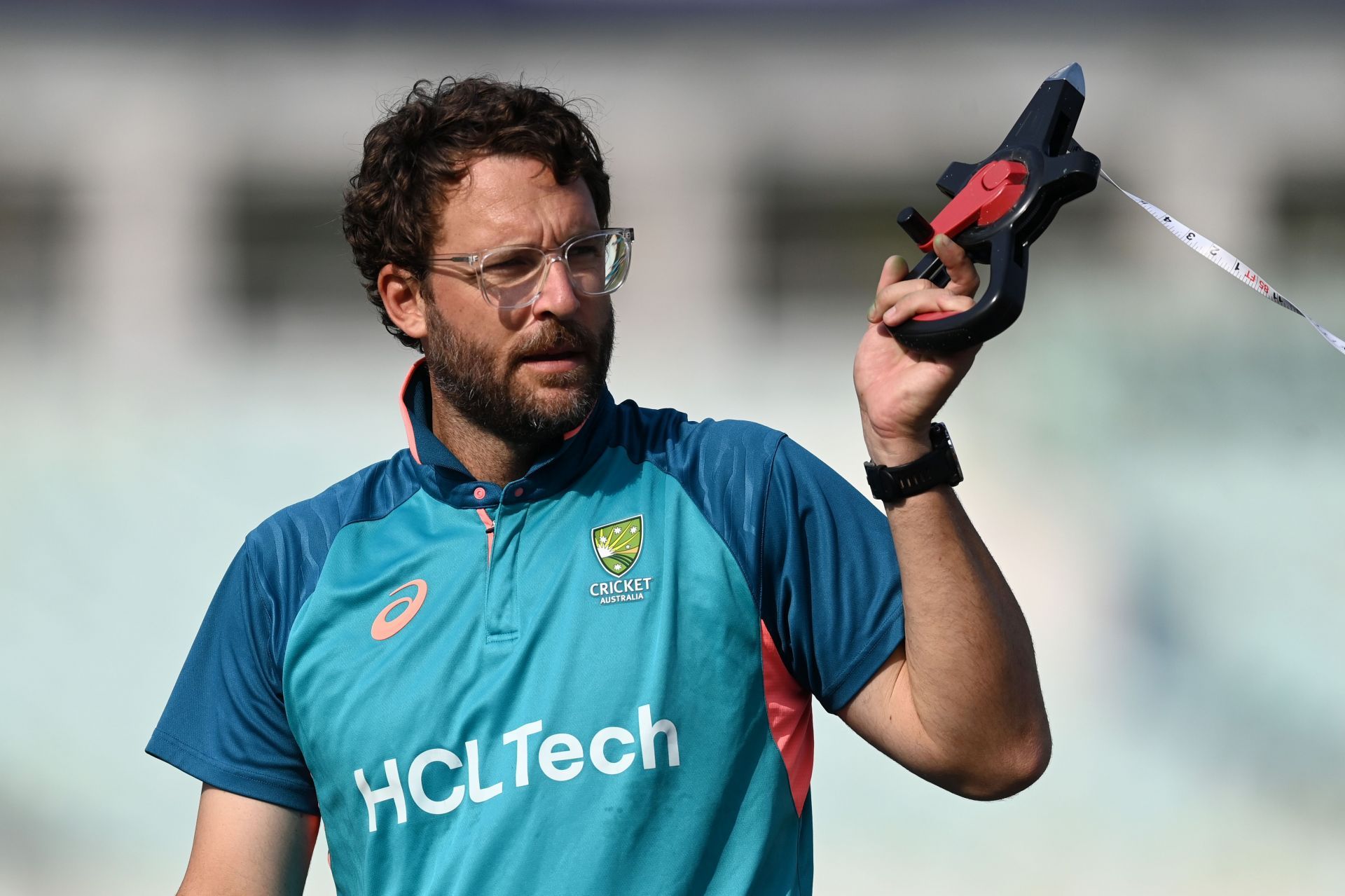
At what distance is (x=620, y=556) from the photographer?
1796mm

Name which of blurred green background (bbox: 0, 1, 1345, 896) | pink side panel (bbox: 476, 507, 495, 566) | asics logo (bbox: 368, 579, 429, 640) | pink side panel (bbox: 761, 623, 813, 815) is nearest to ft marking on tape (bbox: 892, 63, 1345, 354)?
pink side panel (bbox: 761, 623, 813, 815)

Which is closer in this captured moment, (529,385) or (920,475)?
(920,475)

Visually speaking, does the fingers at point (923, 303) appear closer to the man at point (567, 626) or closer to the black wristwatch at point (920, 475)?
the man at point (567, 626)

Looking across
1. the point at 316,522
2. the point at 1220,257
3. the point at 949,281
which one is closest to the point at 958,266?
the point at 949,281

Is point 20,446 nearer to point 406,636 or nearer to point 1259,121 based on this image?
point 406,636

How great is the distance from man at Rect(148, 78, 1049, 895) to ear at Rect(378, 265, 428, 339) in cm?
10

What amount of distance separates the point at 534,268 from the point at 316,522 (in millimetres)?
486

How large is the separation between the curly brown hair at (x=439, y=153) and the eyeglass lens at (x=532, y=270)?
13cm

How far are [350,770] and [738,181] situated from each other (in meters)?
2.89

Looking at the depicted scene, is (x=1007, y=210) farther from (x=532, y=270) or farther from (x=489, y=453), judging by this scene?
(x=489, y=453)

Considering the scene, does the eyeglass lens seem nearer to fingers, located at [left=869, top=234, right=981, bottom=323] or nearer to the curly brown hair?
the curly brown hair

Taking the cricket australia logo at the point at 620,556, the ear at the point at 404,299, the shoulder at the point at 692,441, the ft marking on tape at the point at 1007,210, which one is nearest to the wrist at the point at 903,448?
the ft marking on tape at the point at 1007,210

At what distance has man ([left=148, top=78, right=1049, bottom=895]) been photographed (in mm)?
1601

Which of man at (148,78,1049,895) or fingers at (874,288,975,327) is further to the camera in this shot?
man at (148,78,1049,895)
